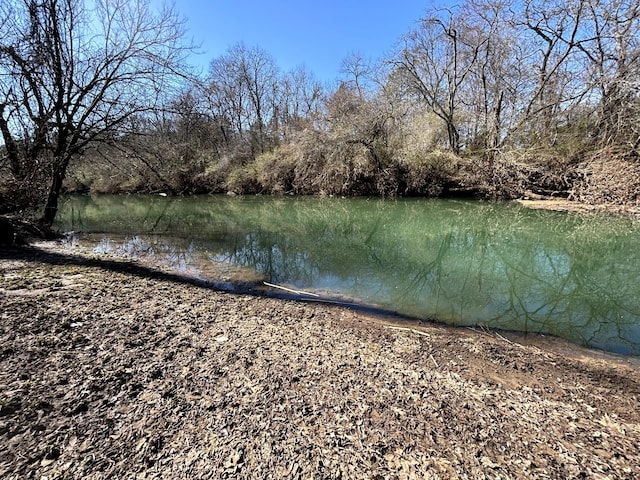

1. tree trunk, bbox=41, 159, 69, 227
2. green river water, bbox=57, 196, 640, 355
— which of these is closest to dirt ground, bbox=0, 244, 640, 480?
green river water, bbox=57, 196, 640, 355

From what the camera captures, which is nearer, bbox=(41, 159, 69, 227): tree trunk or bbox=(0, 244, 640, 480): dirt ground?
bbox=(0, 244, 640, 480): dirt ground

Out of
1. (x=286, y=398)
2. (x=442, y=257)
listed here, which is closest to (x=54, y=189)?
(x=286, y=398)

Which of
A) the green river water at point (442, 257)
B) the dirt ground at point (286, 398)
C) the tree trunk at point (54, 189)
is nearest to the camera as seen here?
the dirt ground at point (286, 398)

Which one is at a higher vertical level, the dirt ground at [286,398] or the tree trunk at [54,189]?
the tree trunk at [54,189]

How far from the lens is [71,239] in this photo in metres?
9.00

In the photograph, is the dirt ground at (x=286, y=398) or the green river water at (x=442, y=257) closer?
the dirt ground at (x=286, y=398)

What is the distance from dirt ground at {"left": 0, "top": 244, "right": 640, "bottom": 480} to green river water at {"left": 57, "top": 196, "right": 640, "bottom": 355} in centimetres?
109

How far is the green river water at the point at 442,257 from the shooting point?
203 inches

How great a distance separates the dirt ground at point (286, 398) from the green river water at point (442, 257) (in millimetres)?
1094

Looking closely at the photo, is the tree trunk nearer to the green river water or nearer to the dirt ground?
the green river water

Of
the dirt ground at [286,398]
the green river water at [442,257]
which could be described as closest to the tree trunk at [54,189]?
the green river water at [442,257]

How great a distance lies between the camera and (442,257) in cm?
823

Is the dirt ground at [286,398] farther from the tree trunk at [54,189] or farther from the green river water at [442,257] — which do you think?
the tree trunk at [54,189]

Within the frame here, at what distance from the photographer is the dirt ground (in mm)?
1931
